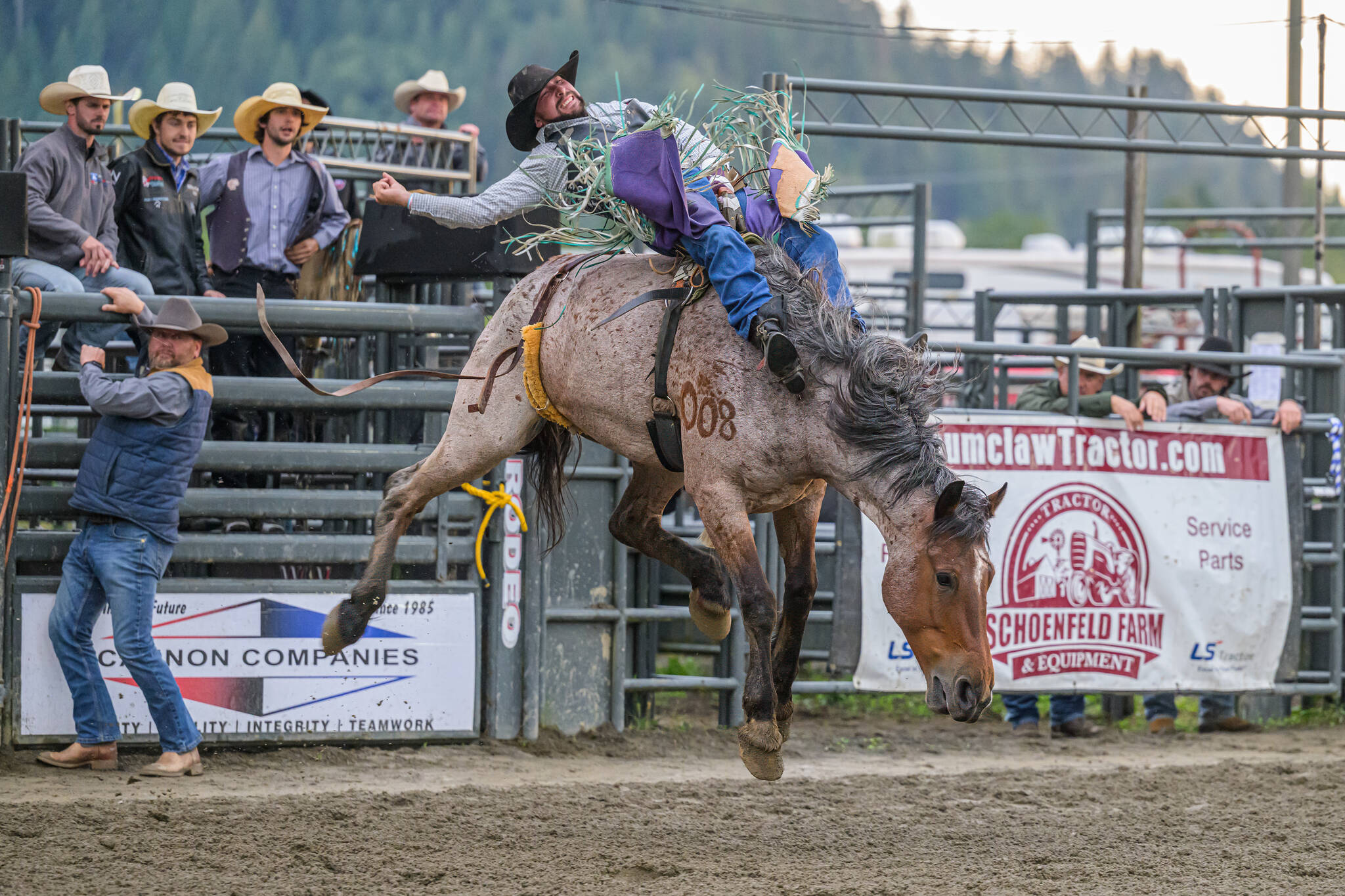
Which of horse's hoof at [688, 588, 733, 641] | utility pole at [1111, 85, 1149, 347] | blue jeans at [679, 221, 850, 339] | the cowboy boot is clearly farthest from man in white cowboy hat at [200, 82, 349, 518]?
utility pole at [1111, 85, 1149, 347]

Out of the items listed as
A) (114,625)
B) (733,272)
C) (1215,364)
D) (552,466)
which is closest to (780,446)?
(733,272)

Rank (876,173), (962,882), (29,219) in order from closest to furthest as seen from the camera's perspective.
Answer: (962,882)
(29,219)
(876,173)

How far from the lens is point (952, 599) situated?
4.07 metres

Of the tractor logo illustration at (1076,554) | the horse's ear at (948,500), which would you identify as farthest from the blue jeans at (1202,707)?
the horse's ear at (948,500)

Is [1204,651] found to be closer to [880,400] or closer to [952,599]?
[952,599]

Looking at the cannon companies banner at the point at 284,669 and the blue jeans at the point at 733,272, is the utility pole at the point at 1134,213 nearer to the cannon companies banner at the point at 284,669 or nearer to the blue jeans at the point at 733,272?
Answer: the cannon companies banner at the point at 284,669

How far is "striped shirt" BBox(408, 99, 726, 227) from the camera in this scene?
4762mm

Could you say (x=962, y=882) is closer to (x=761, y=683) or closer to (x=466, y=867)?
(x=761, y=683)

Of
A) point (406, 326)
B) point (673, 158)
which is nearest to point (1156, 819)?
point (673, 158)

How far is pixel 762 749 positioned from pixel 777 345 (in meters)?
1.23

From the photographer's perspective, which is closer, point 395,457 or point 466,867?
point 466,867

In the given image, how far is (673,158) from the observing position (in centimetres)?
441

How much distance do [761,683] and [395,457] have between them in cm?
314

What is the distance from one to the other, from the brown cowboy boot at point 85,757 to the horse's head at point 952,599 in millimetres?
4016
